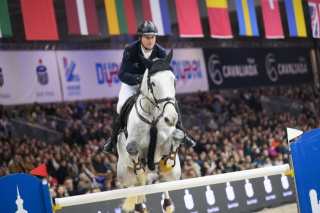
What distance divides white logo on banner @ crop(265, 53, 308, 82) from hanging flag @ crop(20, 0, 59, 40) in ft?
47.7

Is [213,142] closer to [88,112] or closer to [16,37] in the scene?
[88,112]

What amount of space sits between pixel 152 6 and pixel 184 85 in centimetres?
681

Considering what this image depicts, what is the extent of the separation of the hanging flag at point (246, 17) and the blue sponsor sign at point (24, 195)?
11.3 metres

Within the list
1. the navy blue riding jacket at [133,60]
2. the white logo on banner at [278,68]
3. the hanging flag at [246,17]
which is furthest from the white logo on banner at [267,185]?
the white logo on banner at [278,68]

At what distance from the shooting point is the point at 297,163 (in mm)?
6410

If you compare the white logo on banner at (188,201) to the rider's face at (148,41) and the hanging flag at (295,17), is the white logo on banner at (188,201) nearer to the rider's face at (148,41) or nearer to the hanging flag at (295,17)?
the rider's face at (148,41)

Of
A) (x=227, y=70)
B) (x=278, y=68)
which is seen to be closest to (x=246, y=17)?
(x=227, y=70)

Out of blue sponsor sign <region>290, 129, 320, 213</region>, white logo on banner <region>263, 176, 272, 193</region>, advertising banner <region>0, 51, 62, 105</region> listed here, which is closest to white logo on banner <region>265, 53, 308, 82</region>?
advertising banner <region>0, 51, 62, 105</region>

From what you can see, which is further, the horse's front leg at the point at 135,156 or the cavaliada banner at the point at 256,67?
the cavaliada banner at the point at 256,67

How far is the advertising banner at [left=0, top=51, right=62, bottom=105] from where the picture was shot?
643 inches

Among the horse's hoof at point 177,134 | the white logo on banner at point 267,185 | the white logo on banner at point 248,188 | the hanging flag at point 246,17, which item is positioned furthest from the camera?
the hanging flag at point 246,17

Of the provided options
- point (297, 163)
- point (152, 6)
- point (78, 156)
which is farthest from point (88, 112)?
point (297, 163)

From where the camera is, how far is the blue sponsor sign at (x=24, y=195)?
18.8 feet

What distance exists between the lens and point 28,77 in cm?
1692
